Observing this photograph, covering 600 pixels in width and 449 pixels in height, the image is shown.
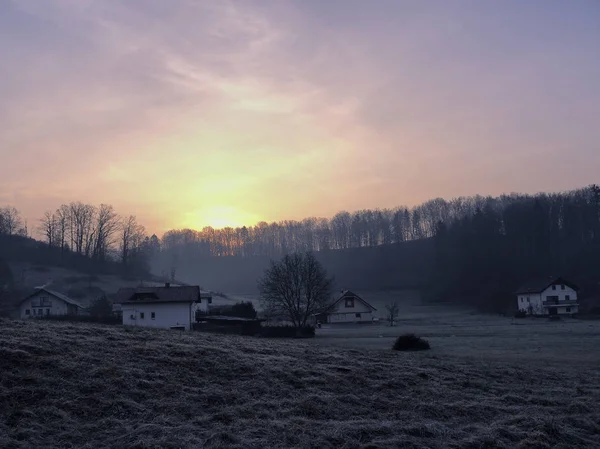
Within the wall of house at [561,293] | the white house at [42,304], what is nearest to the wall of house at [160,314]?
the white house at [42,304]

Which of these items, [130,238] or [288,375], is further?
[130,238]

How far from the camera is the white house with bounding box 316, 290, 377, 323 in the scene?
301 ft

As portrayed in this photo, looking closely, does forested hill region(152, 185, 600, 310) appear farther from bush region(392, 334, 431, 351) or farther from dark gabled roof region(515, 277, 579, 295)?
bush region(392, 334, 431, 351)

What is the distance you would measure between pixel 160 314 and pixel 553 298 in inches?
2609

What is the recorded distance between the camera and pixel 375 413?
1447 centimetres

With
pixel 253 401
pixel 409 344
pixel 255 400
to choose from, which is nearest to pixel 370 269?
pixel 409 344

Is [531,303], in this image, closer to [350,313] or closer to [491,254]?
[491,254]

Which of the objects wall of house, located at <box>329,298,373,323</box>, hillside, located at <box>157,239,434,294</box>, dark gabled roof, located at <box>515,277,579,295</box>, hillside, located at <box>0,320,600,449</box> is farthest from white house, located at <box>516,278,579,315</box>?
hillside, located at <box>0,320,600,449</box>

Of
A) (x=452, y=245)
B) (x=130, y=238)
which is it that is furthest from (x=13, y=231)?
(x=452, y=245)

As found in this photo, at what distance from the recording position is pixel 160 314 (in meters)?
62.5

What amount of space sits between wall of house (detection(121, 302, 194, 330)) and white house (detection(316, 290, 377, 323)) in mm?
34013

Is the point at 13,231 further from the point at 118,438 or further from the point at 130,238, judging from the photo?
the point at 118,438

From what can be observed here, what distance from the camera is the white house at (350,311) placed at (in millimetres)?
91688

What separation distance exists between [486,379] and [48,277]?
114064 millimetres
